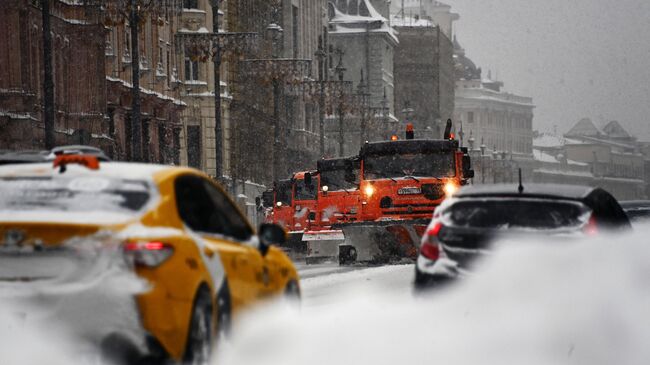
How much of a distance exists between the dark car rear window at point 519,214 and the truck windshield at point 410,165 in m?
20.1

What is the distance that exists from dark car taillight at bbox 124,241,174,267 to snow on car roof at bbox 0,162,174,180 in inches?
25.2

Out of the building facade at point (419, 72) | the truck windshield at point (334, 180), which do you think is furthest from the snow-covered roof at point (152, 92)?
the building facade at point (419, 72)

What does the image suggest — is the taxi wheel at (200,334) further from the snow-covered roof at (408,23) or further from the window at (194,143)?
the snow-covered roof at (408,23)

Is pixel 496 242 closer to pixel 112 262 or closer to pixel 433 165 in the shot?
pixel 112 262

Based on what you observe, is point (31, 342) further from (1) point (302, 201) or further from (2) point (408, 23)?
(2) point (408, 23)

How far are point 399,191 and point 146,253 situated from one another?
24281 millimetres

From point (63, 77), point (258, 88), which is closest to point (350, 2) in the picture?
point (258, 88)

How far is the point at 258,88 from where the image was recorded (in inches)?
3312

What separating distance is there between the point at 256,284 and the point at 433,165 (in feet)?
72.7

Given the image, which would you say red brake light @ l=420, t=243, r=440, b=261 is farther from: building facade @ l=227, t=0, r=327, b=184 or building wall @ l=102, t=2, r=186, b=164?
building facade @ l=227, t=0, r=327, b=184

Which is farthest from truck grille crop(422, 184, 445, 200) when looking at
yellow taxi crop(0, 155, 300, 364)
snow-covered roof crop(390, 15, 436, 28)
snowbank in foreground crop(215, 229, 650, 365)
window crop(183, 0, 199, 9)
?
snow-covered roof crop(390, 15, 436, 28)

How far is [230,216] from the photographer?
36.1 feet

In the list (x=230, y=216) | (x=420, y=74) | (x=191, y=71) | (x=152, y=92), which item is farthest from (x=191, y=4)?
(x=420, y=74)

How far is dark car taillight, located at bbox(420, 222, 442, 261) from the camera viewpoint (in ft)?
41.1
